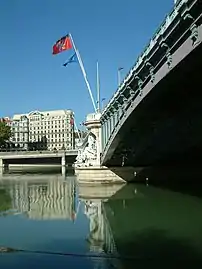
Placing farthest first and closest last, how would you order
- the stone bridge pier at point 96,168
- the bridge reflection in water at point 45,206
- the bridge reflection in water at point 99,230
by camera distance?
1. the stone bridge pier at point 96,168
2. the bridge reflection in water at point 45,206
3. the bridge reflection in water at point 99,230

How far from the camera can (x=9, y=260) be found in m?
16.5

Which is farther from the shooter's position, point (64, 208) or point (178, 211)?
point (64, 208)

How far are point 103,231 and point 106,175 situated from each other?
101 feet

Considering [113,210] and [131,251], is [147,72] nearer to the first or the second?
[113,210]

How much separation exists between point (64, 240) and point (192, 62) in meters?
10.4

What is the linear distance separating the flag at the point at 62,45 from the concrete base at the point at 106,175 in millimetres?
14272

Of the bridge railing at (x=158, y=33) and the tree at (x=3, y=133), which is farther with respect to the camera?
the tree at (x=3, y=133)

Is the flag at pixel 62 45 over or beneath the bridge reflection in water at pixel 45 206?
over

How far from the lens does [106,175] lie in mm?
54719

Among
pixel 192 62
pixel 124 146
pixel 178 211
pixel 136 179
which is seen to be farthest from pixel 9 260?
pixel 136 179

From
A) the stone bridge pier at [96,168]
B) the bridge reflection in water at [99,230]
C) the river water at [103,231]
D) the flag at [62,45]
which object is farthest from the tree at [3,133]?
the river water at [103,231]

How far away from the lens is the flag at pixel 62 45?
5306 cm

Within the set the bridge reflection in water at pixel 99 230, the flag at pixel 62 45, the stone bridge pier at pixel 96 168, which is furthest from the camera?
the stone bridge pier at pixel 96 168

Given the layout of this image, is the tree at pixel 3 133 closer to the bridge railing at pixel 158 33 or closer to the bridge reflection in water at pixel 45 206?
the bridge reflection in water at pixel 45 206
